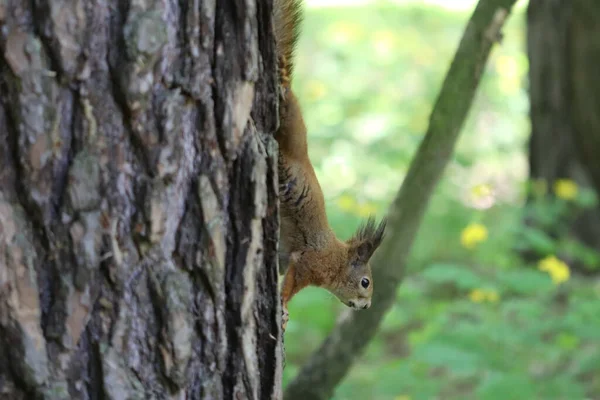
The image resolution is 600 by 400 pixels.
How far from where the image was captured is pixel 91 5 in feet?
3.39

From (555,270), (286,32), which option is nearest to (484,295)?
(555,270)

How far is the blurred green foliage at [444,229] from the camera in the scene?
310cm

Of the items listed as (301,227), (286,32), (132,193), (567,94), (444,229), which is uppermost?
(567,94)

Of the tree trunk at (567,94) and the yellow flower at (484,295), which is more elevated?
the tree trunk at (567,94)

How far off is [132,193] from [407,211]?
1.12 meters

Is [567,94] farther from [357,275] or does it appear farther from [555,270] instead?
[357,275]

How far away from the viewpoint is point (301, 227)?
5.68 feet

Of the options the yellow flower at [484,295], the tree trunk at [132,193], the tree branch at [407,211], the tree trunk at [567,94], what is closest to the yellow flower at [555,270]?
the yellow flower at [484,295]

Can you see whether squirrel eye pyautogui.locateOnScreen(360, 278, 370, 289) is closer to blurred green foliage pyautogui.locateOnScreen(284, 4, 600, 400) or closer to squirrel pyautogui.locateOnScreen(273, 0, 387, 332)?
squirrel pyautogui.locateOnScreen(273, 0, 387, 332)

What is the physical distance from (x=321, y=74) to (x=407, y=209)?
17.3 feet

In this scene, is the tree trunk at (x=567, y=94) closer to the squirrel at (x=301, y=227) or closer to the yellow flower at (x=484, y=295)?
the yellow flower at (x=484, y=295)

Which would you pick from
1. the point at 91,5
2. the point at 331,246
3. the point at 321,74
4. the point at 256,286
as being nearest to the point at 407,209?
the point at 331,246

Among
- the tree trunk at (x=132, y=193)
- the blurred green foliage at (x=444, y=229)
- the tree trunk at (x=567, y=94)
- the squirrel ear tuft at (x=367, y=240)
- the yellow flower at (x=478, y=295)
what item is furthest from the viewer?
the tree trunk at (x=567, y=94)

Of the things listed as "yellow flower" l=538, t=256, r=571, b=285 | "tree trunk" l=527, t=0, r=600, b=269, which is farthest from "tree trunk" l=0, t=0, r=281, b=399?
"tree trunk" l=527, t=0, r=600, b=269
